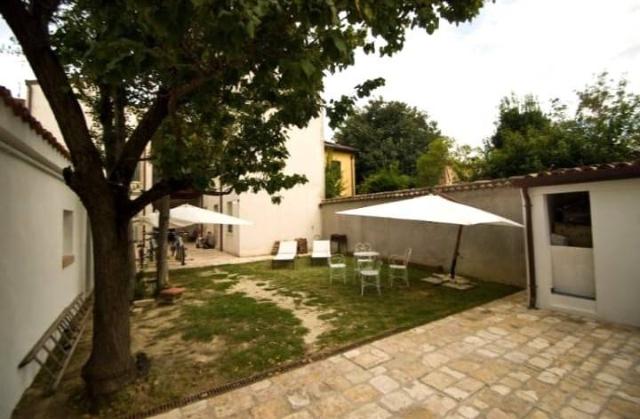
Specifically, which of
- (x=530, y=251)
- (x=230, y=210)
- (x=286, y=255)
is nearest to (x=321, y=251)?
(x=286, y=255)

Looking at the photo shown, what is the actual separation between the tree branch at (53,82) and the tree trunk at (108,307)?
603mm

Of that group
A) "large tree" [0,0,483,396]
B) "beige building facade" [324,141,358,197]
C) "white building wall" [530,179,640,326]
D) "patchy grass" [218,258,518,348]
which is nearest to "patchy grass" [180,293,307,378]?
"patchy grass" [218,258,518,348]

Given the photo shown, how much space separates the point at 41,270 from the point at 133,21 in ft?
13.5

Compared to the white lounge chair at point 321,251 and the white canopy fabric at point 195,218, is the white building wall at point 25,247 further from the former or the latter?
the white lounge chair at point 321,251

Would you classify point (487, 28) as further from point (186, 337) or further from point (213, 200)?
point (213, 200)

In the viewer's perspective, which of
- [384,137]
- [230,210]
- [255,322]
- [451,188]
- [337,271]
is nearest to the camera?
[255,322]

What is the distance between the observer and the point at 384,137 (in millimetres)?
27875

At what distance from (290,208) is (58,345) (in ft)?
37.5

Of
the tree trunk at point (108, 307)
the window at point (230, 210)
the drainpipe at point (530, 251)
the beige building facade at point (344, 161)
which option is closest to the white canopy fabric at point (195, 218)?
the window at point (230, 210)

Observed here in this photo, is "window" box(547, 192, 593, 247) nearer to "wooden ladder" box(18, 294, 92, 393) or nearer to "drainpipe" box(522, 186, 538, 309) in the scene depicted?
"drainpipe" box(522, 186, 538, 309)

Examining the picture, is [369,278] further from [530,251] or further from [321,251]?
[530,251]

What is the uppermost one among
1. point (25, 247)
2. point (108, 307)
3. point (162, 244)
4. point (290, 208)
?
point (290, 208)

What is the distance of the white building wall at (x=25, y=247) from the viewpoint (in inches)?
126

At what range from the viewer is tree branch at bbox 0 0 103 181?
298cm
